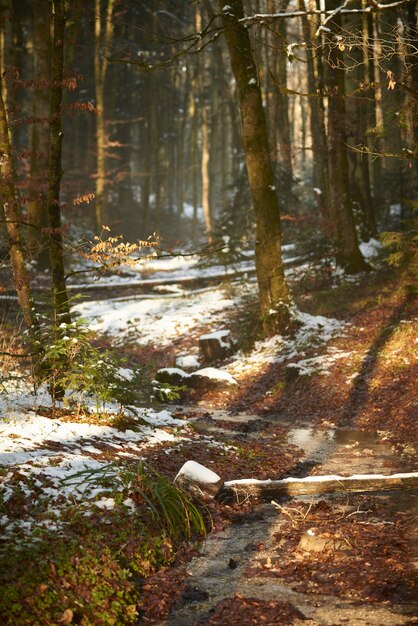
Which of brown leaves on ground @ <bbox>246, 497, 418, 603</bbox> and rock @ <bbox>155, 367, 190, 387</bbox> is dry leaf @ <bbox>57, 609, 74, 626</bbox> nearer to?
brown leaves on ground @ <bbox>246, 497, 418, 603</bbox>

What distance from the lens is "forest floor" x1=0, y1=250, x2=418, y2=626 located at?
424 centimetres

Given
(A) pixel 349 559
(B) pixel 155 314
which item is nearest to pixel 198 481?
(A) pixel 349 559

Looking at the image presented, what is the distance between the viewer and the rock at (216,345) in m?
13.7

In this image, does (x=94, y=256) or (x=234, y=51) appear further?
(x=234, y=51)

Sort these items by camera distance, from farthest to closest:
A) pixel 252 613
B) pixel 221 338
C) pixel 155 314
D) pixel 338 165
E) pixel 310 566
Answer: pixel 155 314 < pixel 338 165 < pixel 221 338 < pixel 310 566 < pixel 252 613

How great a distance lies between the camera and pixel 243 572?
4898 mm

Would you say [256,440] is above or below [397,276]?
below

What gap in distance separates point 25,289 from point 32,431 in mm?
2443

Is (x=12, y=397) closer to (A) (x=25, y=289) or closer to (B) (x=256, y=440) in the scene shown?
(A) (x=25, y=289)

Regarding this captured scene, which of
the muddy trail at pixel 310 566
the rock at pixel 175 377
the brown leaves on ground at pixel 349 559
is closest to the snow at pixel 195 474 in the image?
the muddy trail at pixel 310 566

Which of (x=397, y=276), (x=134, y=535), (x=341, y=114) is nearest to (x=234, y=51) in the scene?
(x=341, y=114)

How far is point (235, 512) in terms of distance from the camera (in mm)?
6090

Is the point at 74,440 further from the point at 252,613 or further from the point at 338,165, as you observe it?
the point at 338,165

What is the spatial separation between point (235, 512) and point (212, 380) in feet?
19.9
